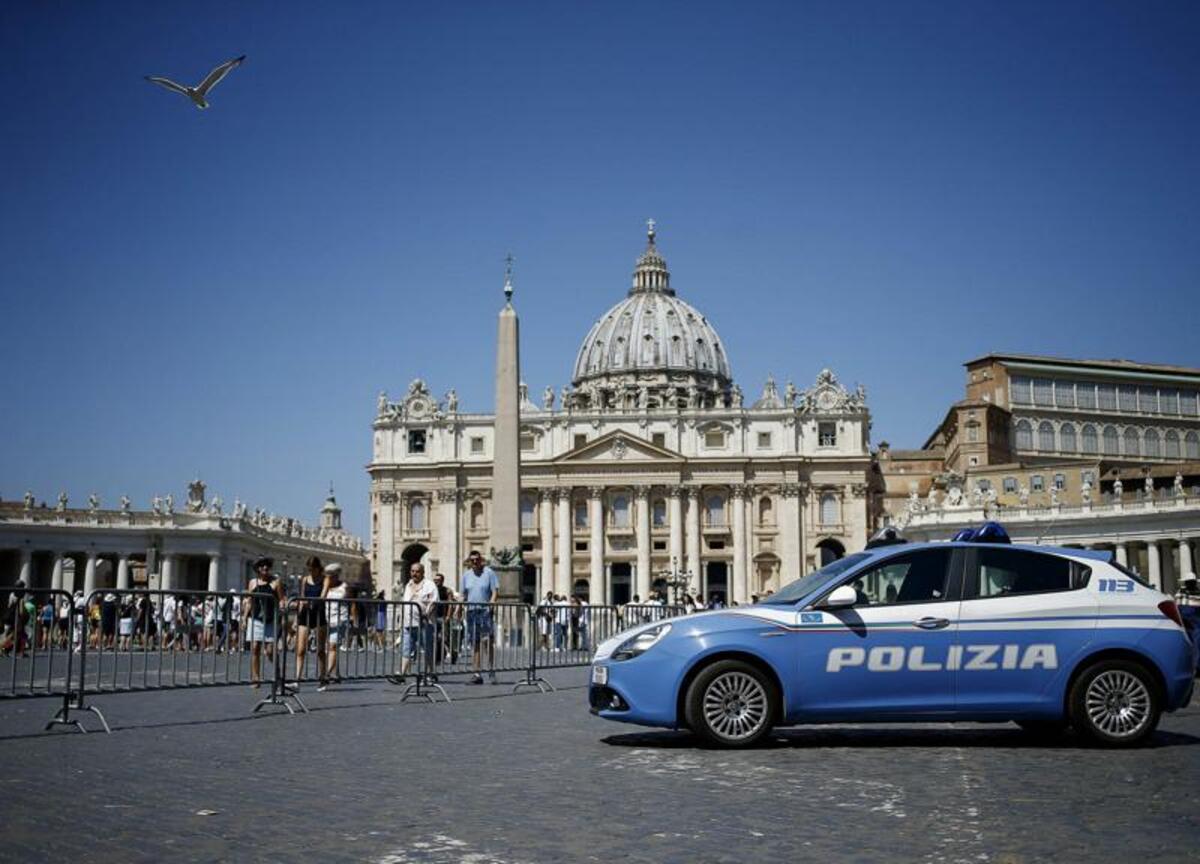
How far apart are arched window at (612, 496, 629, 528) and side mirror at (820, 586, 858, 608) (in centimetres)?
7995

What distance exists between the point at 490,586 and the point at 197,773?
11.5 meters

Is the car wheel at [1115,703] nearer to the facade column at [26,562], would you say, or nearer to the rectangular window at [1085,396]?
the facade column at [26,562]

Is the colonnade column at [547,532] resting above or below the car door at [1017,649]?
above

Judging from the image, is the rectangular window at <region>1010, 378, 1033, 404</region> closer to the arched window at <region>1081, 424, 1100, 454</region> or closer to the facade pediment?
the arched window at <region>1081, 424, 1100, 454</region>

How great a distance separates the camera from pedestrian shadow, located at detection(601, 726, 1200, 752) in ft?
32.4

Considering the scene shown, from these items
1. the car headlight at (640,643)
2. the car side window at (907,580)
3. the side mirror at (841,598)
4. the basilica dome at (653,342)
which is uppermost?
the basilica dome at (653,342)

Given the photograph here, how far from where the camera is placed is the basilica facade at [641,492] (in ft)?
289

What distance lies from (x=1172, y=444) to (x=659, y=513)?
110 ft

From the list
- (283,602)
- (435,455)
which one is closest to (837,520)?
(435,455)

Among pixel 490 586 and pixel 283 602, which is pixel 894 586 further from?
pixel 490 586

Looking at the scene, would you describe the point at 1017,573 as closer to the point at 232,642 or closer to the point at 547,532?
the point at 232,642

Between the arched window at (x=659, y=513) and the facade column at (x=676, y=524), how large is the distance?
50cm

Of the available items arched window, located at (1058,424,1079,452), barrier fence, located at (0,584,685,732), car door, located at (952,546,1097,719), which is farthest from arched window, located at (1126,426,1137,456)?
car door, located at (952,546,1097,719)

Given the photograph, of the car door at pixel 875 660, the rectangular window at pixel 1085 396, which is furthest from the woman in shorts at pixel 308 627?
the rectangular window at pixel 1085 396
